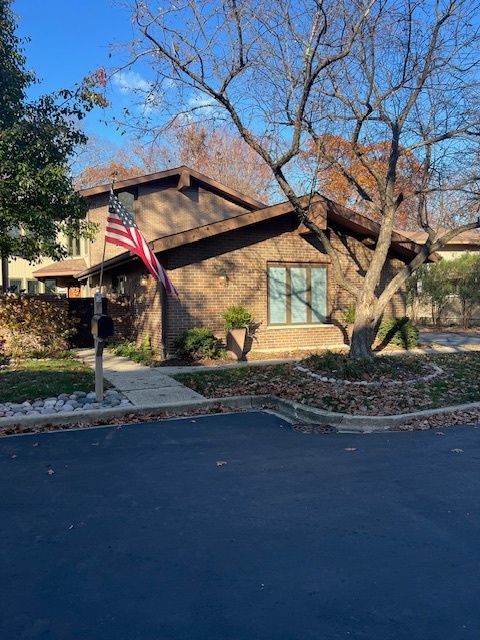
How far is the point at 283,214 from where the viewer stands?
46.4ft

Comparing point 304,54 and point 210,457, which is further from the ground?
point 304,54

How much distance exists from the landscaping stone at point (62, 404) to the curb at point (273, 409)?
24cm

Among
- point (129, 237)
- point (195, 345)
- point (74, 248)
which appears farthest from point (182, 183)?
point (129, 237)

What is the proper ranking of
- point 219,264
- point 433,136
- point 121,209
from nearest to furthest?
point 121,209 → point 433,136 → point 219,264

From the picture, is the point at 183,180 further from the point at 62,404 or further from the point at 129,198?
the point at 62,404

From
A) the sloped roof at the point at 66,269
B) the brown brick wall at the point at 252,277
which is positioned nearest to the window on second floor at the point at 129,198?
the sloped roof at the point at 66,269

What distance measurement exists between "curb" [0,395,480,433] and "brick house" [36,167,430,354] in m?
4.85

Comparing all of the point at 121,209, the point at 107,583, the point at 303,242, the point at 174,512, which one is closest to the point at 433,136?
the point at 303,242

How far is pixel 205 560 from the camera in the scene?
11.7ft

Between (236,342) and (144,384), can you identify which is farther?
(236,342)

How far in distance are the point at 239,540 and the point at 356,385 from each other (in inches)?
218

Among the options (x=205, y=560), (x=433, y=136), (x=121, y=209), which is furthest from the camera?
(x=433, y=136)

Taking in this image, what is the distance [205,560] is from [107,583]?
65 centimetres

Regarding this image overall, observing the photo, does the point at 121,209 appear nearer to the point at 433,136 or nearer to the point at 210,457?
the point at 210,457
